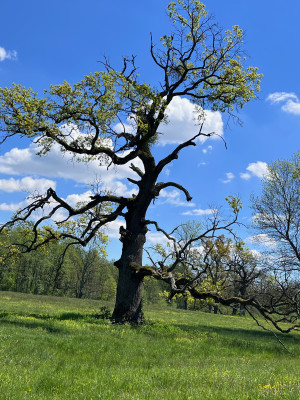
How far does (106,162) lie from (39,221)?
5.67m

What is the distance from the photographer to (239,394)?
6328mm

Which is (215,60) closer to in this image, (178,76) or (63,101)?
(178,76)

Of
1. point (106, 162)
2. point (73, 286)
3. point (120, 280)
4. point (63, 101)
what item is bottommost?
point (73, 286)

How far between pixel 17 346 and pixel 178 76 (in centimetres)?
1756

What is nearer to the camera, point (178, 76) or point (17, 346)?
point (17, 346)

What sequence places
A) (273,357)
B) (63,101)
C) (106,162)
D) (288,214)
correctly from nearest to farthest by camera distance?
(273,357)
(63,101)
(106,162)
(288,214)

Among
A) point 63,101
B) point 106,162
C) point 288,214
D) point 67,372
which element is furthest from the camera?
point 288,214

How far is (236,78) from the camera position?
783 inches

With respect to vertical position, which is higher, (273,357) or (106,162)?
(106,162)

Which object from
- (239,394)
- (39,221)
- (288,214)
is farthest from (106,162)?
(288,214)

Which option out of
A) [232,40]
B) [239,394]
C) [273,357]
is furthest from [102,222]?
[239,394]

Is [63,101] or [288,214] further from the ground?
[63,101]

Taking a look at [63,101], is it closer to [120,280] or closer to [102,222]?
[102,222]

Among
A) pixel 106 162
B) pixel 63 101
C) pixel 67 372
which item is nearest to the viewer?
pixel 67 372
